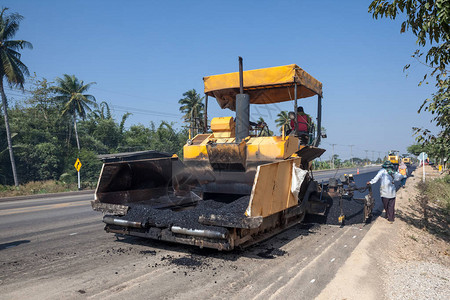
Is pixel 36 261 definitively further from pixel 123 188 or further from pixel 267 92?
pixel 267 92

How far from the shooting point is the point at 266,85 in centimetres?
683

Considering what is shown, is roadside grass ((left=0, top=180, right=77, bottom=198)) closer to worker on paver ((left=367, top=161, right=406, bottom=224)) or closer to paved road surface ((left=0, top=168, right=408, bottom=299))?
paved road surface ((left=0, top=168, right=408, bottom=299))

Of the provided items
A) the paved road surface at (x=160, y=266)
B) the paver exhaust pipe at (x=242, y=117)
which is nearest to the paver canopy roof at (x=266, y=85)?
the paver exhaust pipe at (x=242, y=117)

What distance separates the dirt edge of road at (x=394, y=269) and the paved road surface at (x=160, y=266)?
8.9 inches

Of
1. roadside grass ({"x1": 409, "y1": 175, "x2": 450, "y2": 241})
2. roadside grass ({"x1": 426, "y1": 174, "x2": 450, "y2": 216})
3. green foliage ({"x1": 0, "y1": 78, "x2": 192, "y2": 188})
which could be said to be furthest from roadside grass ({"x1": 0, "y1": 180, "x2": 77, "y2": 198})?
roadside grass ({"x1": 426, "y1": 174, "x2": 450, "y2": 216})

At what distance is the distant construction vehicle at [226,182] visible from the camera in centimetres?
478

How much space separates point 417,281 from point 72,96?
3339 cm

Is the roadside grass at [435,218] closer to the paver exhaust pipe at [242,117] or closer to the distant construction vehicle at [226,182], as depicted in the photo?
the distant construction vehicle at [226,182]

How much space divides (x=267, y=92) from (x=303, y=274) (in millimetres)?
4444

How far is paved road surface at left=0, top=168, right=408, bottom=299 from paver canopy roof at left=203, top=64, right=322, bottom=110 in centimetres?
313

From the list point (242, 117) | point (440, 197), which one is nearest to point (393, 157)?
point (440, 197)

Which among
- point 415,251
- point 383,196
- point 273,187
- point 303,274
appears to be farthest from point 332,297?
point 383,196

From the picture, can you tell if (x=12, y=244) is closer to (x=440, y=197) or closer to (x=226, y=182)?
(x=226, y=182)

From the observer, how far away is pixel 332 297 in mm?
3535
